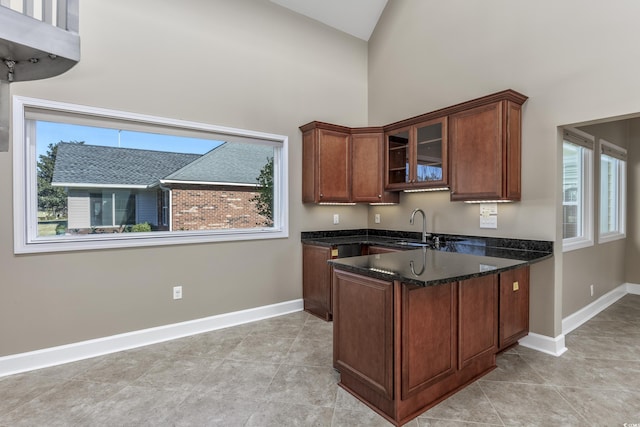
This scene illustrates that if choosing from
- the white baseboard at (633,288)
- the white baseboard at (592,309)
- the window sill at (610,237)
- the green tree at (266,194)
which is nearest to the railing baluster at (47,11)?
the green tree at (266,194)

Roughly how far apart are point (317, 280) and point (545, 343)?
222cm

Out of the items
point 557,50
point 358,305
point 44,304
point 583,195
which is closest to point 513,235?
point 583,195

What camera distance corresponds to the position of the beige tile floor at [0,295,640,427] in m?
A: 1.92

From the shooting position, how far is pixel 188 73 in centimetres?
320

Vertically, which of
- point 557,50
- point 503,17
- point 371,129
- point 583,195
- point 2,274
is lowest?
point 2,274

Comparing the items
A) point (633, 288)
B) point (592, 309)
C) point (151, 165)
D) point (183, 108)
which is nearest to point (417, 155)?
point (183, 108)

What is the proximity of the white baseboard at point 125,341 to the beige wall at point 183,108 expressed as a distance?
6cm

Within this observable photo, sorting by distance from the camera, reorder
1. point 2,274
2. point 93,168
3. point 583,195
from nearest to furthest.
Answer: point 2,274 < point 93,168 < point 583,195

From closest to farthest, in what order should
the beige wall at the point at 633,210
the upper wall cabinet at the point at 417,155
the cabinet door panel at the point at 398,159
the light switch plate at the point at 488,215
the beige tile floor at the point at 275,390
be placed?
1. the beige tile floor at the point at 275,390
2. the light switch plate at the point at 488,215
3. the upper wall cabinet at the point at 417,155
4. the cabinet door panel at the point at 398,159
5. the beige wall at the point at 633,210

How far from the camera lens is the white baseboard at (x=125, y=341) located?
98.7 inches

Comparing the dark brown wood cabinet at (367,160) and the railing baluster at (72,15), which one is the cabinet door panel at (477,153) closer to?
the dark brown wood cabinet at (367,160)

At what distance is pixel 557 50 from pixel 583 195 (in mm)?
1758

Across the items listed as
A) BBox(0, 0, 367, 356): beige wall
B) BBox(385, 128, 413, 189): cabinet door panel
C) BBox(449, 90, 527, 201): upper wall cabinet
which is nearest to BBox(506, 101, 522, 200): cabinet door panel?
BBox(449, 90, 527, 201): upper wall cabinet

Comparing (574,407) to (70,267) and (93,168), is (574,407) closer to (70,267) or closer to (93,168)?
(70,267)
